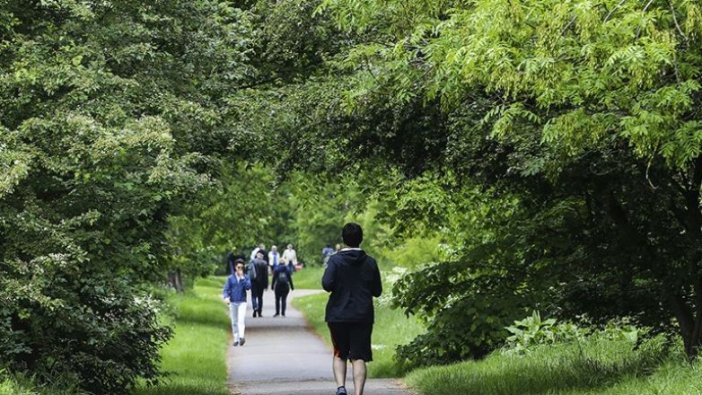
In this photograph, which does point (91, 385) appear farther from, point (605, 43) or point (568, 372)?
point (605, 43)

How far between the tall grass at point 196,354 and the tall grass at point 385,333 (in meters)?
2.25

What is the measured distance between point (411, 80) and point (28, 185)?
357 cm

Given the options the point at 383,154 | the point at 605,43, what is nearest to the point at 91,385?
the point at 383,154

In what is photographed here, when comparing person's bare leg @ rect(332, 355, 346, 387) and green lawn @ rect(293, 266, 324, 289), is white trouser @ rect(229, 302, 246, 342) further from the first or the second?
green lawn @ rect(293, 266, 324, 289)

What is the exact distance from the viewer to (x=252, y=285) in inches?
1312

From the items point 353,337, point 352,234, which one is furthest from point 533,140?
point 353,337

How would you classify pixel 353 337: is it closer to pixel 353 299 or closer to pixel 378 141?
pixel 353 299

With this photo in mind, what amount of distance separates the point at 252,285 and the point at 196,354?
Result: 37.0ft

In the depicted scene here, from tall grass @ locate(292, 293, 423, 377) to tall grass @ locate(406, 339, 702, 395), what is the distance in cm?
221

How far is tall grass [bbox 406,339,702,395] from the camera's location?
10.2 m

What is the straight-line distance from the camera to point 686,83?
8.36 metres

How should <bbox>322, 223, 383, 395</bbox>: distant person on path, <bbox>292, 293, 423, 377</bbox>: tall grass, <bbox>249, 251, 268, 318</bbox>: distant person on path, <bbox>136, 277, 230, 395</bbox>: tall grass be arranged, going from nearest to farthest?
1. <bbox>322, 223, 383, 395</bbox>: distant person on path
2. <bbox>136, 277, 230, 395</bbox>: tall grass
3. <bbox>292, 293, 423, 377</bbox>: tall grass
4. <bbox>249, 251, 268, 318</bbox>: distant person on path

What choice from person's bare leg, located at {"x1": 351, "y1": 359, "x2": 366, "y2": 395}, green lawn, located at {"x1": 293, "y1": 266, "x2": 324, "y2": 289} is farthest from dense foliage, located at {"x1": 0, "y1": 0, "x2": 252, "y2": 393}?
green lawn, located at {"x1": 293, "y1": 266, "x2": 324, "y2": 289}

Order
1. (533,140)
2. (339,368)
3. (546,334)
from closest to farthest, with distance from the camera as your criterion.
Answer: (533,140) → (339,368) → (546,334)
